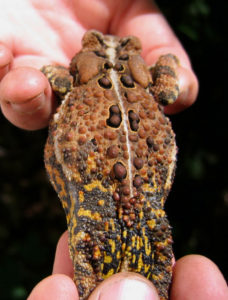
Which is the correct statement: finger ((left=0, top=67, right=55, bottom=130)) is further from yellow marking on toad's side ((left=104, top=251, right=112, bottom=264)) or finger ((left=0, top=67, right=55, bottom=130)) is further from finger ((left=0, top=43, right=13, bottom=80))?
yellow marking on toad's side ((left=104, top=251, right=112, bottom=264))

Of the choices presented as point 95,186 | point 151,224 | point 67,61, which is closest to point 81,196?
point 95,186

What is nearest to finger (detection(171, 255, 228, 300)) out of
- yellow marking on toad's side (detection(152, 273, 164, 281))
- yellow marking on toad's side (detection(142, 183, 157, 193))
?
yellow marking on toad's side (detection(152, 273, 164, 281))

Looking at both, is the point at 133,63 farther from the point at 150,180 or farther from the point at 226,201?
the point at 226,201

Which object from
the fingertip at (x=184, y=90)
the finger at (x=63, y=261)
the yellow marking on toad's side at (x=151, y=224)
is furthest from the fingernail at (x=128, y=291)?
the fingertip at (x=184, y=90)

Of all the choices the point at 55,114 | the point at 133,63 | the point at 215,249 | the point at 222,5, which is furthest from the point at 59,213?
→ the point at 222,5

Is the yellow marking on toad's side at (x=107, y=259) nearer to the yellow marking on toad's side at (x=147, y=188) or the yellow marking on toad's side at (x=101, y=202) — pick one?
the yellow marking on toad's side at (x=101, y=202)
